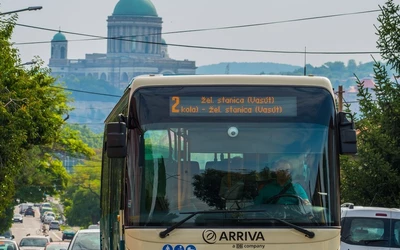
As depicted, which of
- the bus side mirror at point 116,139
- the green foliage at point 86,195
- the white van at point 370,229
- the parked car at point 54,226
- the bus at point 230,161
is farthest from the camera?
the parked car at point 54,226

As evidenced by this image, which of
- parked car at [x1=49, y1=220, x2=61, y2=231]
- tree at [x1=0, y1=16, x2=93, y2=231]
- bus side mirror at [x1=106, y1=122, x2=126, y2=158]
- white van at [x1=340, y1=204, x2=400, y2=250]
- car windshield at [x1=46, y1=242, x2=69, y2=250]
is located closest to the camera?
bus side mirror at [x1=106, y1=122, x2=126, y2=158]

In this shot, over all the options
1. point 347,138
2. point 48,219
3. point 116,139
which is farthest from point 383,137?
point 48,219

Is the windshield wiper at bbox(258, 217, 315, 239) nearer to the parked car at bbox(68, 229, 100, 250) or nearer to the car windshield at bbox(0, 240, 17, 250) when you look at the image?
the parked car at bbox(68, 229, 100, 250)

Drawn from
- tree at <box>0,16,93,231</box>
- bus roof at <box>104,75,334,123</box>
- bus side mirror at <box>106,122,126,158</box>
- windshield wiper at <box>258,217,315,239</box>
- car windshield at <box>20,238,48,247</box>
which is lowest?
car windshield at <box>20,238,48,247</box>

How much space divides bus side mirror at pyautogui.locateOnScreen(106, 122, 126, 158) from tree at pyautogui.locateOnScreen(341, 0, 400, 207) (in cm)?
1174

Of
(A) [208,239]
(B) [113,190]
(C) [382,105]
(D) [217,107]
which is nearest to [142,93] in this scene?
(D) [217,107]

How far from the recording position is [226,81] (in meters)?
11.8

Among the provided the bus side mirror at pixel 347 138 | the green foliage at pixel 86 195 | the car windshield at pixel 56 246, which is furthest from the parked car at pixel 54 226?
the bus side mirror at pixel 347 138

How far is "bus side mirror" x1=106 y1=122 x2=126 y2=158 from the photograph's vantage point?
1120 cm

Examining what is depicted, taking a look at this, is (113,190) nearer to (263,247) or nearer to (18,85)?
(263,247)

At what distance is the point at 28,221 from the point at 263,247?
131 metres

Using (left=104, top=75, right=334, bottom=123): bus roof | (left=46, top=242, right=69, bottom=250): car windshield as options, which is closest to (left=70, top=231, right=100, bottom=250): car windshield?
(left=46, top=242, right=69, bottom=250): car windshield

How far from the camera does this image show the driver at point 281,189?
449 inches

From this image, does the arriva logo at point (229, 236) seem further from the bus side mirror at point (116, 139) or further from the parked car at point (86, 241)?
the parked car at point (86, 241)
